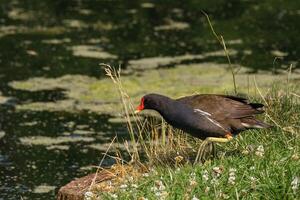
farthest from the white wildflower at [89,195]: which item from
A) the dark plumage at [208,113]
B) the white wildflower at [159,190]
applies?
the dark plumage at [208,113]

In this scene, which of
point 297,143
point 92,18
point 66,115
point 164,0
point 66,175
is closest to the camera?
Result: point 297,143

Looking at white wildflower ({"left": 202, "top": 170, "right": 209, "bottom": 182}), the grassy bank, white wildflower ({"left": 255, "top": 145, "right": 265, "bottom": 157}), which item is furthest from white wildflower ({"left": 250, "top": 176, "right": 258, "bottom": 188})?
white wildflower ({"left": 255, "top": 145, "right": 265, "bottom": 157})

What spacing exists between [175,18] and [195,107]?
34.8 ft

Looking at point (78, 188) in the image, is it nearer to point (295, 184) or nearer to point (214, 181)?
point (214, 181)

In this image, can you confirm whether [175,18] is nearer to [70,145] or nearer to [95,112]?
[95,112]

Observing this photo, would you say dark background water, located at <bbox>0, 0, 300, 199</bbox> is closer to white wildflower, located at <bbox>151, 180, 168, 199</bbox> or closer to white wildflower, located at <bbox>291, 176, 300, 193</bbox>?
white wildflower, located at <bbox>151, 180, 168, 199</bbox>

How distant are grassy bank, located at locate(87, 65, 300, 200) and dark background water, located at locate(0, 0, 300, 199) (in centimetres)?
187

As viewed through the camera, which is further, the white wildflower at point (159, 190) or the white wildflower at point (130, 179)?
the white wildflower at point (130, 179)

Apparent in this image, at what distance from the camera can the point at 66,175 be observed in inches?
388

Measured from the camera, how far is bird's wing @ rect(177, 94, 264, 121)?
733cm

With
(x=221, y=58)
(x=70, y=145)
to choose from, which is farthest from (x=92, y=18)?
(x=70, y=145)

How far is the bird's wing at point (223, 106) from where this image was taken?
7332 mm

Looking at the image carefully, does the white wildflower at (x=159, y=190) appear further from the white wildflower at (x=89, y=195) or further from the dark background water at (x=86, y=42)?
the dark background water at (x=86, y=42)

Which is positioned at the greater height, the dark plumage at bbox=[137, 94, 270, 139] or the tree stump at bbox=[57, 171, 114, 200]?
the dark plumage at bbox=[137, 94, 270, 139]
